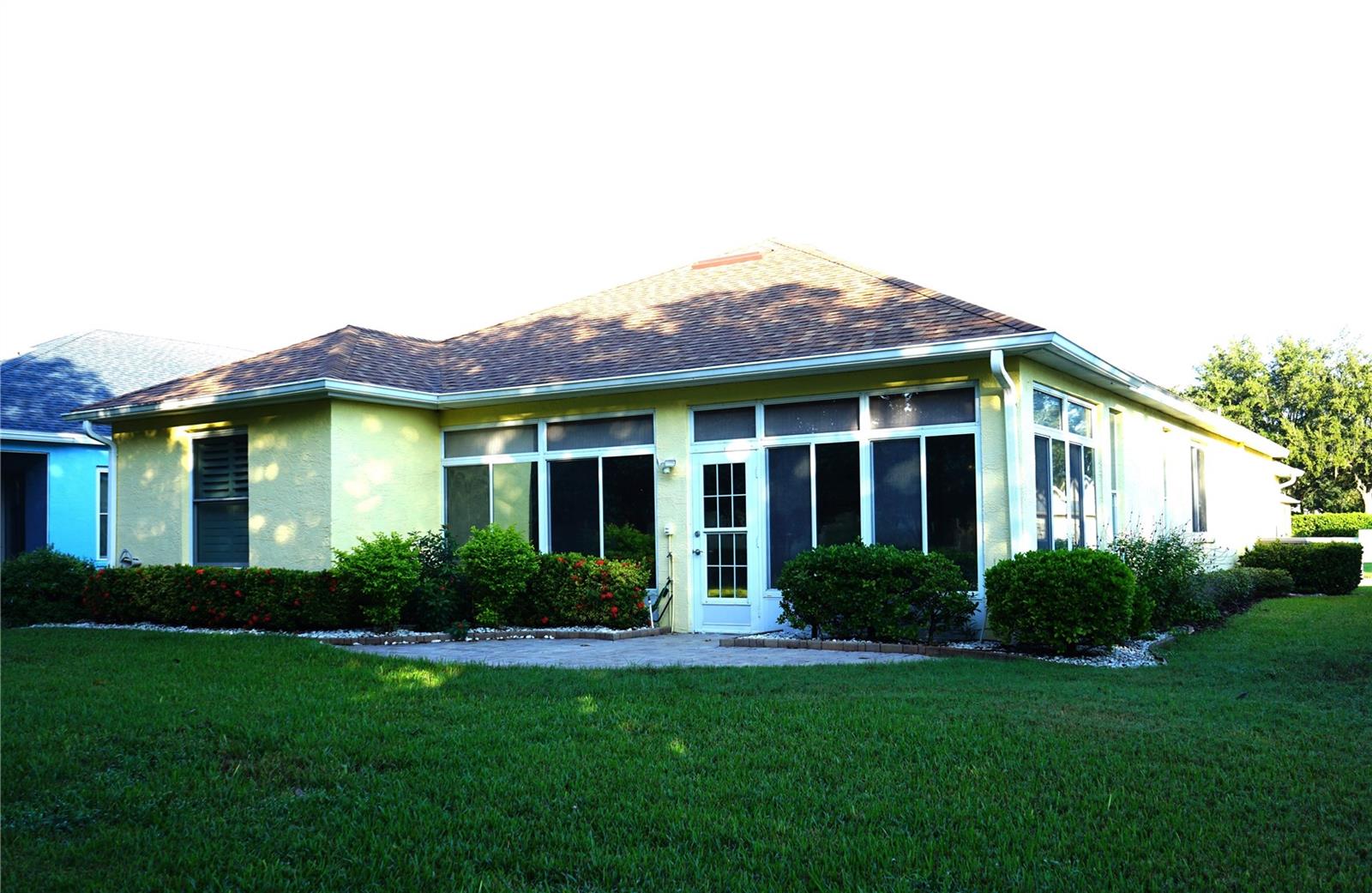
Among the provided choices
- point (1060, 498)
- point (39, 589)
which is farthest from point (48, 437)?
point (1060, 498)

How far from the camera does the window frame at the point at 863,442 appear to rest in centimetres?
1114

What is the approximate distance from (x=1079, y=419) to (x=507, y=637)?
7.78 meters

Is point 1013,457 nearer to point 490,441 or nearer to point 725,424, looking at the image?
point 725,424

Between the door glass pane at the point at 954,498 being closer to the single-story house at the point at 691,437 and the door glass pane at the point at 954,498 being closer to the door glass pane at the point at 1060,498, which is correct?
the single-story house at the point at 691,437

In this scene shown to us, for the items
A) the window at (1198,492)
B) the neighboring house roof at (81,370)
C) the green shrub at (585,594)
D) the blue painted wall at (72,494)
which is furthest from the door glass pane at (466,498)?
the window at (1198,492)

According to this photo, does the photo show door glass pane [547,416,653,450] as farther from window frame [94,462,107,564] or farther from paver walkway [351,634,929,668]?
window frame [94,462,107,564]

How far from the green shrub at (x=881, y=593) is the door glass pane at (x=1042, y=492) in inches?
54.9

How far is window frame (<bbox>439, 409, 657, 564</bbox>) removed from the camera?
13328 millimetres

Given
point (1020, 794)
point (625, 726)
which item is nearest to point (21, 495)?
point (625, 726)

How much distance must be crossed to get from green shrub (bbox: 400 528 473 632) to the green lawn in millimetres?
3872

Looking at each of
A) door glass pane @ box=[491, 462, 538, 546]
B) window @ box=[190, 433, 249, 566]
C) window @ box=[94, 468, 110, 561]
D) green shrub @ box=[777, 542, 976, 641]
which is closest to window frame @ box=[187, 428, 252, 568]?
window @ box=[190, 433, 249, 566]

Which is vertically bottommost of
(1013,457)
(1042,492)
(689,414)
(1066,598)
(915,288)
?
(1066,598)

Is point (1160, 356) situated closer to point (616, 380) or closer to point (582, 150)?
point (582, 150)

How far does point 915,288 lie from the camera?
13047mm
